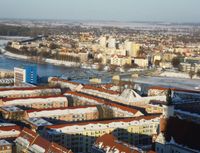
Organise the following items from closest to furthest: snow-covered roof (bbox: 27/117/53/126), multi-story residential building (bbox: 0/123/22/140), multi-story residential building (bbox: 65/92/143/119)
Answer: multi-story residential building (bbox: 0/123/22/140)
snow-covered roof (bbox: 27/117/53/126)
multi-story residential building (bbox: 65/92/143/119)

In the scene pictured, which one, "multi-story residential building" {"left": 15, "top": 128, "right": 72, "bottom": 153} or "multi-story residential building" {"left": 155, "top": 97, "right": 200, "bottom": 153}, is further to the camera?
"multi-story residential building" {"left": 155, "top": 97, "right": 200, "bottom": 153}

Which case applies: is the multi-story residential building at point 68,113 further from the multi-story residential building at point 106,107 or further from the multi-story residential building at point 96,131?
the multi-story residential building at point 96,131

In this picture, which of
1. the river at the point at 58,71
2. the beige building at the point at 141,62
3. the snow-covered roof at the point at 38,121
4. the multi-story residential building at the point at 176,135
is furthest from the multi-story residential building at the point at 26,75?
the multi-story residential building at the point at 176,135

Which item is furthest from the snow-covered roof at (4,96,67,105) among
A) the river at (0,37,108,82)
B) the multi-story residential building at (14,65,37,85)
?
the river at (0,37,108,82)

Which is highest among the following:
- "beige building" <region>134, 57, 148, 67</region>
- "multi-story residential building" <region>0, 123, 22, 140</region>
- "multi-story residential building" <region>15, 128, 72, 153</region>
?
"multi-story residential building" <region>15, 128, 72, 153</region>

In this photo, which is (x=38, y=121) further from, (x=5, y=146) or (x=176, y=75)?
(x=176, y=75)

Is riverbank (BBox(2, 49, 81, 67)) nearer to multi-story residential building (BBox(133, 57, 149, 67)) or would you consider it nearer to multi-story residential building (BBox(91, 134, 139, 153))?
multi-story residential building (BBox(133, 57, 149, 67))

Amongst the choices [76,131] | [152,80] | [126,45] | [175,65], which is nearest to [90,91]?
[76,131]

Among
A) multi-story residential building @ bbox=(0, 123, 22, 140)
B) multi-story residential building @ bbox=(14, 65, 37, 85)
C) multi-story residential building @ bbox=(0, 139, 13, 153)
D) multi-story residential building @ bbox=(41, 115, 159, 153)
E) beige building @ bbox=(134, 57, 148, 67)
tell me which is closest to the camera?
multi-story residential building @ bbox=(0, 139, 13, 153)
